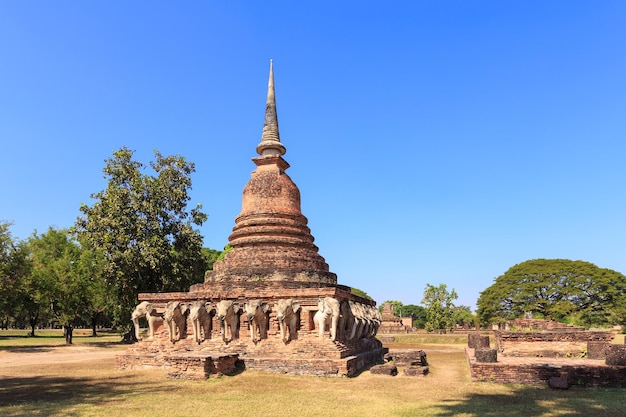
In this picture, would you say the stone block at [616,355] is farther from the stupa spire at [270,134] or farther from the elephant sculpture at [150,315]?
the stupa spire at [270,134]

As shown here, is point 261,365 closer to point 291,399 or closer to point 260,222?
point 291,399

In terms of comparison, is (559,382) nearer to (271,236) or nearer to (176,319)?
(271,236)

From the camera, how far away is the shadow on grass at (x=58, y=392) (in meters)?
8.70

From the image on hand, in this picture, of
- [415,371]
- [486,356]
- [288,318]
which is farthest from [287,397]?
[486,356]

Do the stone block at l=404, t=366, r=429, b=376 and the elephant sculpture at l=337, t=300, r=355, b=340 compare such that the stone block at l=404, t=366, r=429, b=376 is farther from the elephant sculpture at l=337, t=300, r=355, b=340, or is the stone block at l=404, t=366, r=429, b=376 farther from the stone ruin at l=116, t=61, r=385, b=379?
the elephant sculpture at l=337, t=300, r=355, b=340

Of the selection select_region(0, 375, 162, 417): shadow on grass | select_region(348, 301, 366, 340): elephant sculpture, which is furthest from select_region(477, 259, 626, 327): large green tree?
select_region(0, 375, 162, 417): shadow on grass

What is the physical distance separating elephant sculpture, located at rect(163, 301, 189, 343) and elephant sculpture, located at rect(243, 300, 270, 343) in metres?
2.23

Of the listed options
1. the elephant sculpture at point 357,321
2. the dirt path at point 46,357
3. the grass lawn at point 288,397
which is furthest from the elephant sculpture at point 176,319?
the dirt path at point 46,357

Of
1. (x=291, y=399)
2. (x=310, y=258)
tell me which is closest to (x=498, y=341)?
(x=310, y=258)

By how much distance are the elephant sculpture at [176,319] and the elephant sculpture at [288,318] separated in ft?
10.9

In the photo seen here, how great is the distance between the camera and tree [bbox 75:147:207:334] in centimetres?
2512

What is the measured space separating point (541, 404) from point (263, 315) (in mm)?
7994

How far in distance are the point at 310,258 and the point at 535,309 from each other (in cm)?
3073

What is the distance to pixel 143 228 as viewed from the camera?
1005 inches
